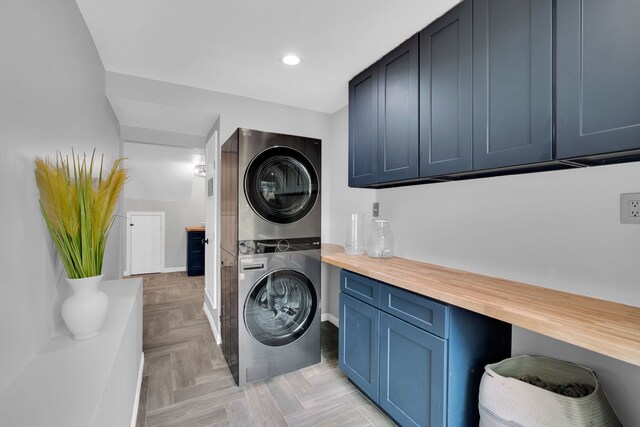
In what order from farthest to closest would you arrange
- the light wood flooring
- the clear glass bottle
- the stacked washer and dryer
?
the clear glass bottle, the stacked washer and dryer, the light wood flooring

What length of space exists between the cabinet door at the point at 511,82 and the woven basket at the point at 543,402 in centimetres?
95

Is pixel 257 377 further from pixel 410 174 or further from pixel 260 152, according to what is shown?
pixel 410 174

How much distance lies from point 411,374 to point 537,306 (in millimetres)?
725

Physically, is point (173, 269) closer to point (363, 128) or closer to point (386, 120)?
point (363, 128)

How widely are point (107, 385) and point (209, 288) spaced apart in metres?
2.50

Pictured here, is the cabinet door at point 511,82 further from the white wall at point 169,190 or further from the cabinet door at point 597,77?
the white wall at point 169,190

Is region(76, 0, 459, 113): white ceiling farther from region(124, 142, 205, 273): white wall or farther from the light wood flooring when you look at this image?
region(124, 142, 205, 273): white wall

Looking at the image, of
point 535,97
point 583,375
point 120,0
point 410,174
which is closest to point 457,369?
point 583,375

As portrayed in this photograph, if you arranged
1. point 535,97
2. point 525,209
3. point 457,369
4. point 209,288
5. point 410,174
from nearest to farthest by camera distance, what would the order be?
point 535,97 < point 457,369 < point 525,209 < point 410,174 < point 209,288

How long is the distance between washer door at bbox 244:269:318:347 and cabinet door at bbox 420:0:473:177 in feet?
4.14

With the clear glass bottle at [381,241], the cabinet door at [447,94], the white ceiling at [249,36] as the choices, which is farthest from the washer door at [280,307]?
the white ceiling at [249,36]

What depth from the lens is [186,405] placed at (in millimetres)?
1901

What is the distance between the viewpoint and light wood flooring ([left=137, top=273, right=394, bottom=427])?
1.78 m

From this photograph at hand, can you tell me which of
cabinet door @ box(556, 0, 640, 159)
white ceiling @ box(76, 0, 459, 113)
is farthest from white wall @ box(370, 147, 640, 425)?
white ceiling @ box(76, 0, 459, 113)
